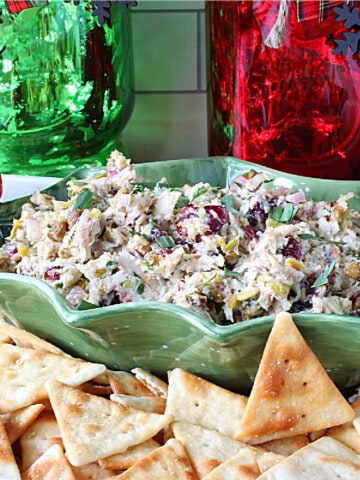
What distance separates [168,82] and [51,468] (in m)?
1.05

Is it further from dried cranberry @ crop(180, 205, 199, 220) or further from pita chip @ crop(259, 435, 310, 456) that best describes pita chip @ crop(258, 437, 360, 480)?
dried cranberry @ crop(180, 205, 199, 220)

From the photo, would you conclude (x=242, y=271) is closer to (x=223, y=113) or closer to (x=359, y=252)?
(x=359, y=252)

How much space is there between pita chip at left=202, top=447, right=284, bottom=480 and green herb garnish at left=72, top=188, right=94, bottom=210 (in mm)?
368

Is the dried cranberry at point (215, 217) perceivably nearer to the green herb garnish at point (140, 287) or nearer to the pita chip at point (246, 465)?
the green herb garnish at point (140, 287)

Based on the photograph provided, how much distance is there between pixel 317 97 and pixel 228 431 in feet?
2.11

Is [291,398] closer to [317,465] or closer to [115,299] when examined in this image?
[317,465]

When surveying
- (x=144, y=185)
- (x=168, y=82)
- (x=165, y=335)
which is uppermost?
(x=168, y=82)

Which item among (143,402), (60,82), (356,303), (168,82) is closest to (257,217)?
(356,303)

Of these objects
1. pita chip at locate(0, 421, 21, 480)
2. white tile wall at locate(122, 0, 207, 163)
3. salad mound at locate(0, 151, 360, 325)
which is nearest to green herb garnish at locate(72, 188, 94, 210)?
salad mound at locate(0, 151, 360, 325)

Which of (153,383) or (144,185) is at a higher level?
(144,185)

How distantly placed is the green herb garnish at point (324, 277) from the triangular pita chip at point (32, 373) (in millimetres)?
249

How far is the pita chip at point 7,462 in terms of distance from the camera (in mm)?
745

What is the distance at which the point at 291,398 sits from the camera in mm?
805

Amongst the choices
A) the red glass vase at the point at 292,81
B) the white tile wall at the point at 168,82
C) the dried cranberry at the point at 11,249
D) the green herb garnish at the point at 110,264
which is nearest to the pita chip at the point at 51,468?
the green herb garnish at the point at 110,264
